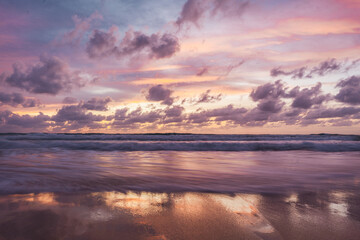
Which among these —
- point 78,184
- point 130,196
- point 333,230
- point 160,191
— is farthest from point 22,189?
point 333,230

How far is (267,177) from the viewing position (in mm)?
4402

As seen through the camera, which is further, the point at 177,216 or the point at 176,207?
the point at 176,207

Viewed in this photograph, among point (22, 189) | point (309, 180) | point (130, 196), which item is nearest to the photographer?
point (130, 196)

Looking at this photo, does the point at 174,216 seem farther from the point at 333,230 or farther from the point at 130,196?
the point at 333,230

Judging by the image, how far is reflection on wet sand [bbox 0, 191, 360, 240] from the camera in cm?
184

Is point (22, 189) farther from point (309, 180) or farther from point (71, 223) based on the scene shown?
point (309, 180)

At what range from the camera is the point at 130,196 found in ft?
9.67

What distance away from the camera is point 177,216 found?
222 cm

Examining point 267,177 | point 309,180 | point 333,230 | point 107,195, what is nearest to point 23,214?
point 107,195

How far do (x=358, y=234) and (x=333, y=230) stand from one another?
169mm

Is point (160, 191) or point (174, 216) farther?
point (160, 191)

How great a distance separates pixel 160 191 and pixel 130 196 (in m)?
0.46

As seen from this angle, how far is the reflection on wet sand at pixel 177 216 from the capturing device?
72.3 inches

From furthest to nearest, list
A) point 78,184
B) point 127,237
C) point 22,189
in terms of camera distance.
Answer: point 78,184 → point 22,189 → point 127,237
